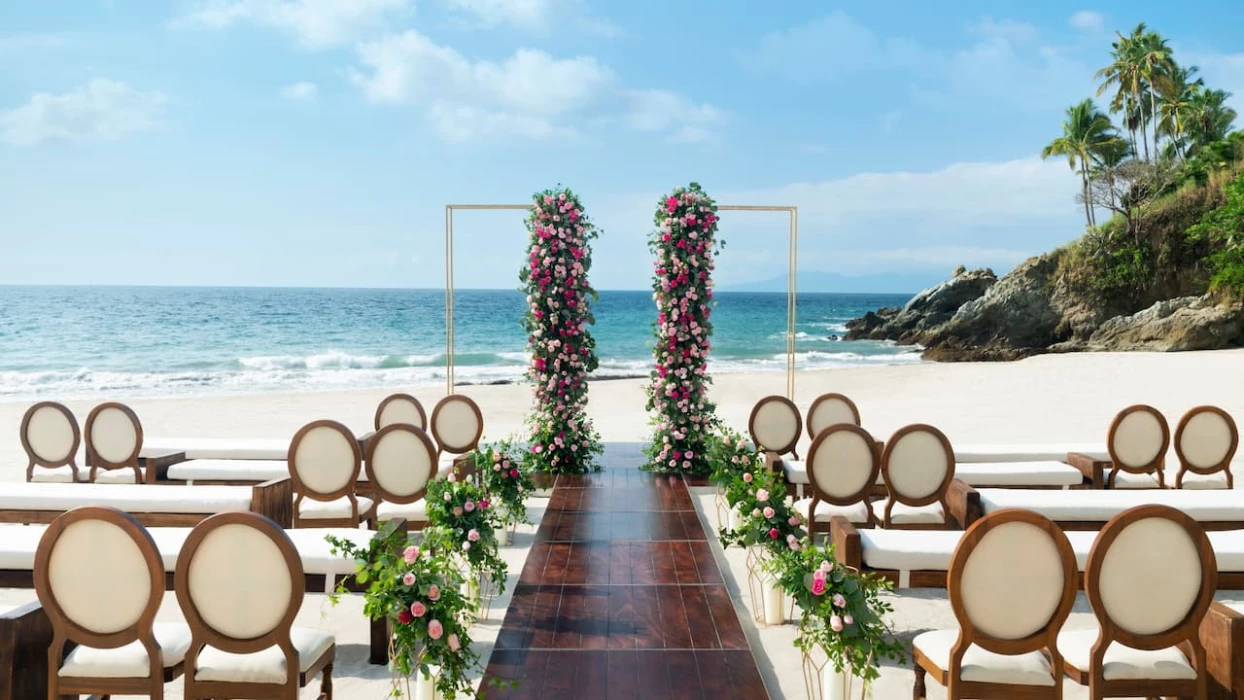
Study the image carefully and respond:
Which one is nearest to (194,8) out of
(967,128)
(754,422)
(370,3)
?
(370,3)

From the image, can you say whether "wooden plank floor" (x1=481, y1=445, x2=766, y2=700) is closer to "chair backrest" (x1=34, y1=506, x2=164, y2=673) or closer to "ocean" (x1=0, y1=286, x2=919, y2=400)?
"chair backrest" (x1=34, y1=506, x2=164, y2=673)

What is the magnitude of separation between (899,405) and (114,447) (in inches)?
462

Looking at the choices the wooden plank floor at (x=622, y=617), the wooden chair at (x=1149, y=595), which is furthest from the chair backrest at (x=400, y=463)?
the wooden chair at (x=1149, y=595)

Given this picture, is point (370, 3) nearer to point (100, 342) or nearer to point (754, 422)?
point (100, 342)

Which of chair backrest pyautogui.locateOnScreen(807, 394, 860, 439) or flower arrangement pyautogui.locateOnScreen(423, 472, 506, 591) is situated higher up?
chair backrest pyautogui.locateOnScreen(807, 394, 860, 439)

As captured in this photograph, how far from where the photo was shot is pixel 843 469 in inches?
185

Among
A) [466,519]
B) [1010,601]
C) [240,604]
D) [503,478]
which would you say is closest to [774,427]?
[503,478]

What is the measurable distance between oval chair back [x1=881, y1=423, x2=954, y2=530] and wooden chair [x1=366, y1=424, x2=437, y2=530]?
2.59 m

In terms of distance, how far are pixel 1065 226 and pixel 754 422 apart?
48.1m

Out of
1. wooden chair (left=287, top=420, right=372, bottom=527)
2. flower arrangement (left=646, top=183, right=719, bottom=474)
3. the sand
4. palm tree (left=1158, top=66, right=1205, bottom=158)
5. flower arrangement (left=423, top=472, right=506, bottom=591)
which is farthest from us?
palm tree (left=1158, top=66, right=1205, bottom=158)

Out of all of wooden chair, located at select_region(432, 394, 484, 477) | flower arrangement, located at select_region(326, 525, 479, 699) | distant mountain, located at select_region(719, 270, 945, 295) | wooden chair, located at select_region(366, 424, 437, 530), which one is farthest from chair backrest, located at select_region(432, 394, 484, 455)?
distant mountain, located at select_region(719, 270, 945, 295)

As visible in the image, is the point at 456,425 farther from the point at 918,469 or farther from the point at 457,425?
the point at 918,469

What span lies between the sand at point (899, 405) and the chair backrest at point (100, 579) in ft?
5.35

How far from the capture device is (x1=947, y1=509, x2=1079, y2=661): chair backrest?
2656mm
